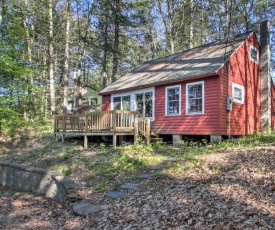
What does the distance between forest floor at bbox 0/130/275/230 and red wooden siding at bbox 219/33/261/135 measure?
412 centimetres

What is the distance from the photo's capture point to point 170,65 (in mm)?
13820

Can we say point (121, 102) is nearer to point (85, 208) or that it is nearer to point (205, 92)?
point (205, 92)

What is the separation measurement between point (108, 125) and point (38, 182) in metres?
4.57

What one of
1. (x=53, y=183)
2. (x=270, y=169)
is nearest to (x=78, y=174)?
(x=53, y=183)

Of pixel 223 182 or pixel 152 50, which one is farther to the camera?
pixel 152 50

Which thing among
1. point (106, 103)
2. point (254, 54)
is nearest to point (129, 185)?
point (106, 103)

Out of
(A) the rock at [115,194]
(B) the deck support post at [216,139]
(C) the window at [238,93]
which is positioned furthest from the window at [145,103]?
(A) the rock at [115,194]

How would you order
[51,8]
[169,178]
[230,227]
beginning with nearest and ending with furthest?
[230,227]
[169,178]
[51,8]

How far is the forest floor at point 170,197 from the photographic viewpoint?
350 centimetres

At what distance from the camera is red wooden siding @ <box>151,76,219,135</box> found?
10302mm

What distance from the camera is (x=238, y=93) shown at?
460 inches

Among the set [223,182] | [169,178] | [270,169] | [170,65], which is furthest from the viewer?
[170,65]

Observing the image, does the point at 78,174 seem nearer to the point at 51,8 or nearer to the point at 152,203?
the point at 152,203

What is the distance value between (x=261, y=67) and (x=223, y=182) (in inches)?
447
